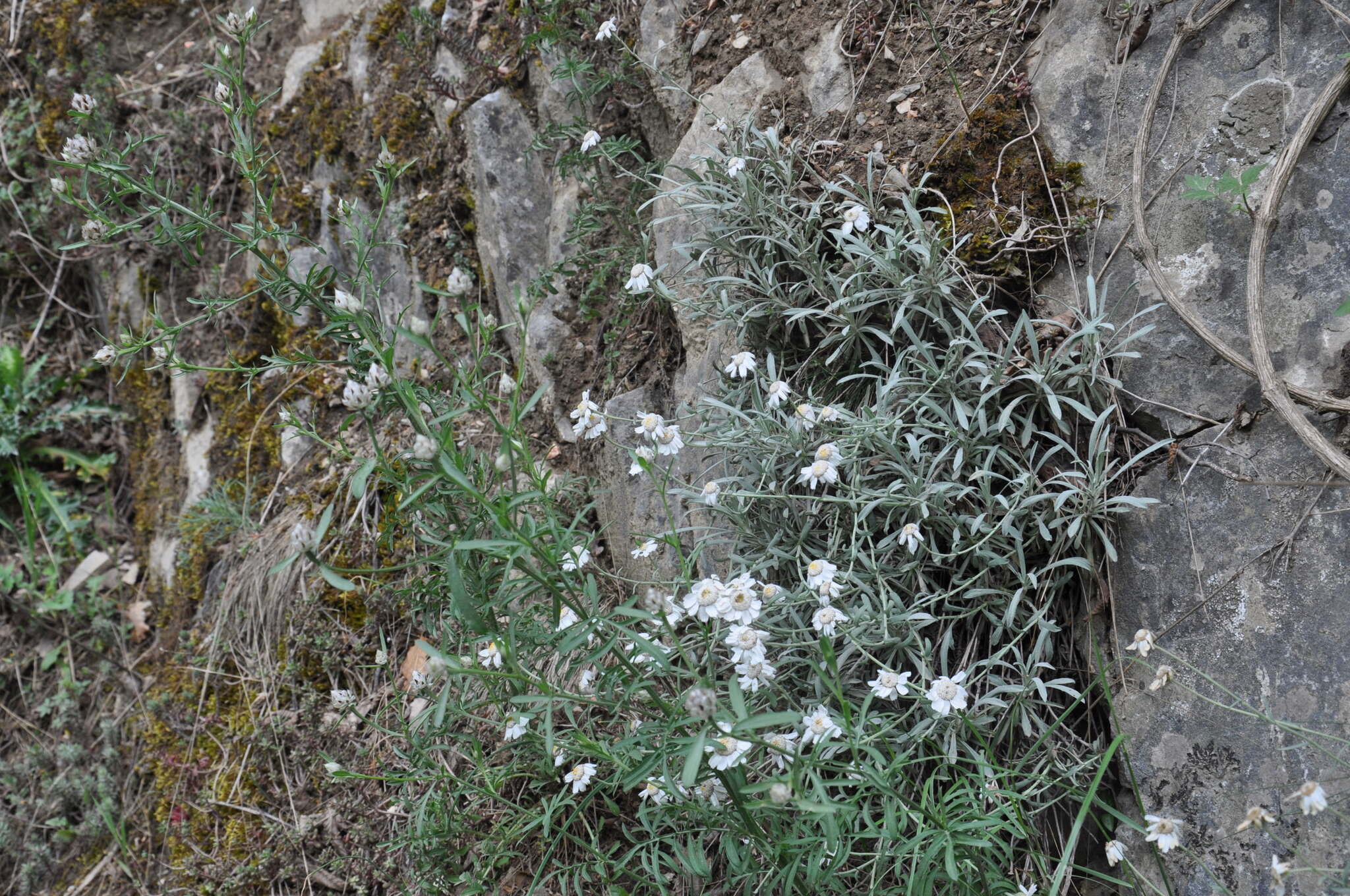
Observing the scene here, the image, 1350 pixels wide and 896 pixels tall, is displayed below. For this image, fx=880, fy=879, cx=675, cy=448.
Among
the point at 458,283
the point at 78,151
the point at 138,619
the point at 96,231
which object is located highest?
the point at 78,151

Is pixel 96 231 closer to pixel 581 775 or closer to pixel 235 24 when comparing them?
pixel 235 24

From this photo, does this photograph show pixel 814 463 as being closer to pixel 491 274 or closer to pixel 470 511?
pixel 470 511

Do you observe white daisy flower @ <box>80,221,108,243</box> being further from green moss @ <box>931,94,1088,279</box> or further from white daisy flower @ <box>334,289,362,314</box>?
green moss @ <box>931,94,1088,279</box>

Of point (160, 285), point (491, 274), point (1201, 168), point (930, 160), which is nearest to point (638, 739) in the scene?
point (930, 160)

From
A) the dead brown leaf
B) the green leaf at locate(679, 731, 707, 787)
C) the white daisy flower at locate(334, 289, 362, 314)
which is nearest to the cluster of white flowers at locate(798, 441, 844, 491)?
the green leaf at locate(679, 731, 707, 787)

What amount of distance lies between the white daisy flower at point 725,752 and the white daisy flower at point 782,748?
53mm

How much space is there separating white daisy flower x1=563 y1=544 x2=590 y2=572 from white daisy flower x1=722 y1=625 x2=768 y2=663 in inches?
13.5

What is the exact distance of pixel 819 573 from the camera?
6.31ft

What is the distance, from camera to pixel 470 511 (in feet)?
6.68

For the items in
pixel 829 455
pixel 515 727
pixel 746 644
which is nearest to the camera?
pixel 746 644

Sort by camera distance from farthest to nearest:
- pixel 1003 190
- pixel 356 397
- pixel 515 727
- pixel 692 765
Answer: pixel 1003 190 < pixel 515 727 < pixel 356 397 < pixel 692 765

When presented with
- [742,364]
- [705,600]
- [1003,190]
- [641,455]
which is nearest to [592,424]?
[641,455]

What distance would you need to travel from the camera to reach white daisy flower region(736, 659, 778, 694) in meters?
1.80

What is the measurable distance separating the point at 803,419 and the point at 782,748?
82cm
